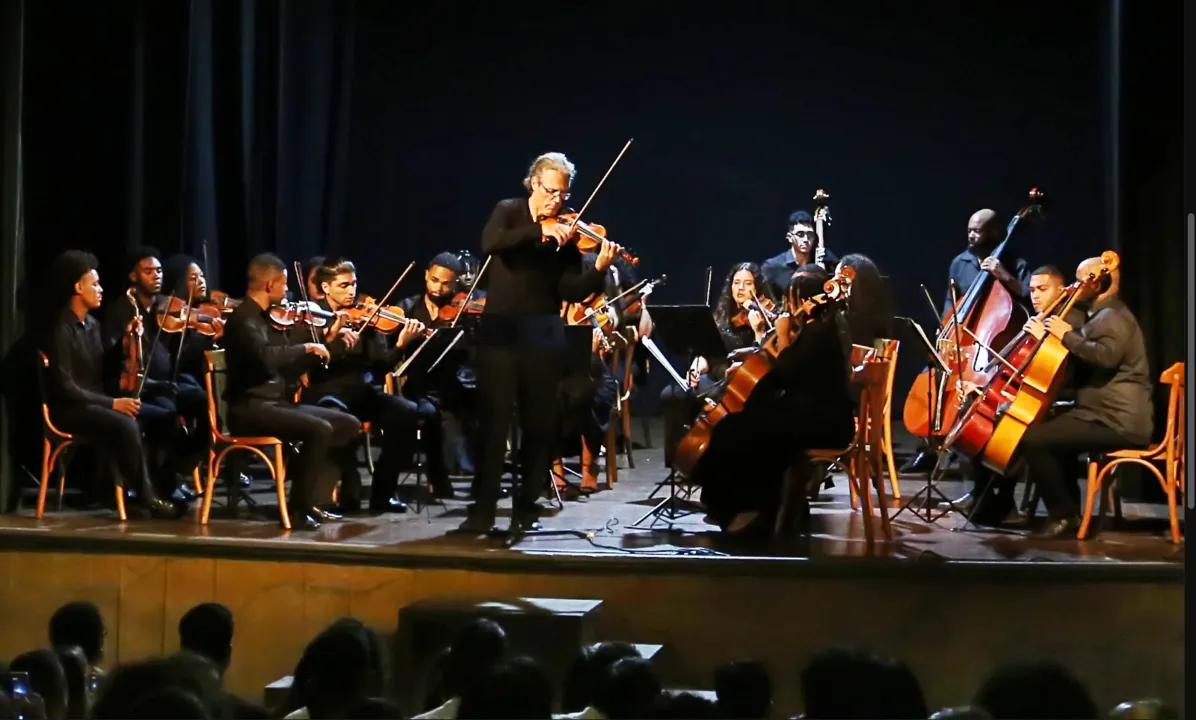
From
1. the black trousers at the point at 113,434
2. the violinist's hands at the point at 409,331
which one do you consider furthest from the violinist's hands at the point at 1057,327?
the black trousers at the point at 113,434

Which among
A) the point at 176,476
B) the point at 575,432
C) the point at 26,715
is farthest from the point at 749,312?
the point at 26,715

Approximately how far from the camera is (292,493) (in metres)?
5.13

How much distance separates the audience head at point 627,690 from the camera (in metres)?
2.60

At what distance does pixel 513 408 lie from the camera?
4863 mm

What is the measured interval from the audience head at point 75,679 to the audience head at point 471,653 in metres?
0.74

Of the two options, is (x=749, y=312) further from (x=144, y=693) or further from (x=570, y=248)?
(x=144, y=693)

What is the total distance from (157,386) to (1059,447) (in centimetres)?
372

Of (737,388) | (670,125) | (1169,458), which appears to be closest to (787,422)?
(737,388)

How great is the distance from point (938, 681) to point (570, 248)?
6.28 feet

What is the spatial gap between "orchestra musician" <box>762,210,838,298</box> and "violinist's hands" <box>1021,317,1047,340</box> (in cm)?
186

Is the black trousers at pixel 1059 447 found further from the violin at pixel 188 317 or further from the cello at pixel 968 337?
the violin at pixel 188 317

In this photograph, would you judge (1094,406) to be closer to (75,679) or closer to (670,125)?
(75,679)

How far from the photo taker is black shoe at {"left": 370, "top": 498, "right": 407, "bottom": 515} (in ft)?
18.3

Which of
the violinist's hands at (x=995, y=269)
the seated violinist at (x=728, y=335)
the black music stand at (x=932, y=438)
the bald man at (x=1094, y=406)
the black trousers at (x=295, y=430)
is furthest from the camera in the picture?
the seated violinist at (x=728, y=335)
